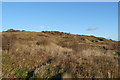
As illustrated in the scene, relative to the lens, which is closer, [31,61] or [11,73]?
[11,73]

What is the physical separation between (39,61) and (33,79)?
2013mm

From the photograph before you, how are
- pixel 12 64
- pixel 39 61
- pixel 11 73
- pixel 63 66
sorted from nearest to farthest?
pixel 11 73, pixel 63 66, pixel 12 64, pixel 39 61

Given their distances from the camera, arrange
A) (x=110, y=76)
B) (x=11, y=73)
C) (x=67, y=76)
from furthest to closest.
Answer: (x=11, y=73)
(x=110, y=76)
(x=67, y=76)

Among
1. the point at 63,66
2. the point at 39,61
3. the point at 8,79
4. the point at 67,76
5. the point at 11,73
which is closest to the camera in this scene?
the point at 67,76

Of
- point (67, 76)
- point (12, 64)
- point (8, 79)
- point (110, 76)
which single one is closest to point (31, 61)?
point (12, 64)

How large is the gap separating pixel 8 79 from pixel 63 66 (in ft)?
7.64

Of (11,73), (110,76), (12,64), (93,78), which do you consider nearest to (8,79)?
(11,73)

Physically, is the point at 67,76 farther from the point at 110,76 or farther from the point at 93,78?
the point at 110,76

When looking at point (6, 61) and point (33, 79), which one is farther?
point (6, 61)

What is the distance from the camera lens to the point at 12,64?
6.82m

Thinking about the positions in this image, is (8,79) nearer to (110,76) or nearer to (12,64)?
(12,64)

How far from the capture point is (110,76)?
5.04 meters

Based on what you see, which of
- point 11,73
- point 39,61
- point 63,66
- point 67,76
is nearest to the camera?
point 67,76

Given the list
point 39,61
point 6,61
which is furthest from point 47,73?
point 6,61
